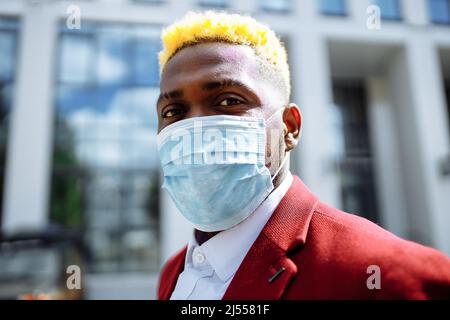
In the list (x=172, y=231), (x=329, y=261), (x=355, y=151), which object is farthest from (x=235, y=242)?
(x=355, y=151)

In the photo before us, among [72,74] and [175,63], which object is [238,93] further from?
[72,74]

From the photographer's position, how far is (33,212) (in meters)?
10.2

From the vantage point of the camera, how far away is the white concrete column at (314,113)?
10680mm

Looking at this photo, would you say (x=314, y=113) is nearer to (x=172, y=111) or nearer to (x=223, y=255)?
(x=172, y=111)

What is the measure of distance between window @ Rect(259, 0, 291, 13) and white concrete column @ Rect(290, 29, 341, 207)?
33.6 inches

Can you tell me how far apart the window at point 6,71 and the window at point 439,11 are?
10798 mm

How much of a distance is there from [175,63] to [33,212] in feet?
33.9

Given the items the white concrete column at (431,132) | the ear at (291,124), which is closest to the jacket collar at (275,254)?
the ear at (291,124)

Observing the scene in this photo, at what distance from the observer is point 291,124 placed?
1503 millimetres

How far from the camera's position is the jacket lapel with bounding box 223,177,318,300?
1.10 metres

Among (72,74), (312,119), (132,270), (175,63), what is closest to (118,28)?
(72,74)

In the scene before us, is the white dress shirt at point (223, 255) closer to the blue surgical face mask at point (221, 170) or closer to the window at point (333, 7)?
the blue surgical face mask at point (221, 170)

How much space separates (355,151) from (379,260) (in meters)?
12.8

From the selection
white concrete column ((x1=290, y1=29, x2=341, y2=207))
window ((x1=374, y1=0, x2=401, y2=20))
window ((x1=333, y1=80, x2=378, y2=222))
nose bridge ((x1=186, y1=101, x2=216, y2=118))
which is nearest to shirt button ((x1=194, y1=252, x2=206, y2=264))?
nose bridge ((x1=186, y1=101, x2=216, y2=118))
